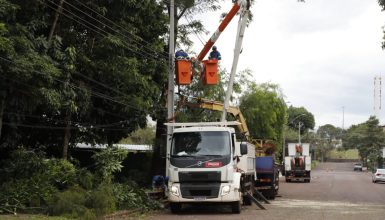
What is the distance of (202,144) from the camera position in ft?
59.2

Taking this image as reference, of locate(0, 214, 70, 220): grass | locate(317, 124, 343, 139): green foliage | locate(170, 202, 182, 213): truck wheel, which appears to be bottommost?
locate(0, 214, 70, 220): grass

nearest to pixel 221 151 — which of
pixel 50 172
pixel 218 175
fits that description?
pixel 218 175

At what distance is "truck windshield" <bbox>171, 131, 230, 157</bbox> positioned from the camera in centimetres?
1792

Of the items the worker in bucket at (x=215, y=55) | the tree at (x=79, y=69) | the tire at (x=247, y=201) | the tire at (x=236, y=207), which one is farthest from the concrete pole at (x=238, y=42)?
the tire at (x=236, y=207)

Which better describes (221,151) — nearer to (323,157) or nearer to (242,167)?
(242,167)

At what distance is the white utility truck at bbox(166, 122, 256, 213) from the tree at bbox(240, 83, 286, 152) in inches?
1062

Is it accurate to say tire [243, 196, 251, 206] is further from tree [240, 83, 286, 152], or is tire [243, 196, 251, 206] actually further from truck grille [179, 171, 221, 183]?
tree [240, 83, 286, 152]

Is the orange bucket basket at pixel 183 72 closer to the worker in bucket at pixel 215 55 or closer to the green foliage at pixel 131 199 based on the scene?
the worker in bucket at pixel 215 55

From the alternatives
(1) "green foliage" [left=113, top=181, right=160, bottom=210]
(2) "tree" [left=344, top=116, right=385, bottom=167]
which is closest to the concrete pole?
(1) "green foliage" [left=113, top=181, right=160, bottom=210]

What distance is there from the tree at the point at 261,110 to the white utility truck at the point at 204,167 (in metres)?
27.0

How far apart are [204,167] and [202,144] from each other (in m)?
0.86

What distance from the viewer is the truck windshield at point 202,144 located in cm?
1792

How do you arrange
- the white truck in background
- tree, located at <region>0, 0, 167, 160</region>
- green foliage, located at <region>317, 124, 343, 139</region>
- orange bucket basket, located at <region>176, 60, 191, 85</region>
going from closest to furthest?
tree, located at <region>0, 0, 167, 160</region> < orange bucket basket, located at <region>176, 60, 191, 85</region> < the white truck in background < green foliage, located at <region>317, 124, 343, 139</region>

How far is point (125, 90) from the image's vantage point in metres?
23.9
